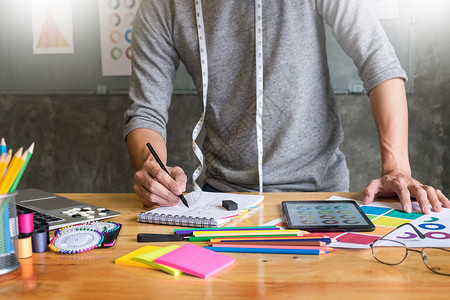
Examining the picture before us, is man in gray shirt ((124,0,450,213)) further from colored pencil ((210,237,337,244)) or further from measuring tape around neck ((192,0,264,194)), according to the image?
colored pencil ((210,237,337,244))

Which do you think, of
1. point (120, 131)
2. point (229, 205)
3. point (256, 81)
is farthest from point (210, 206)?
point (120, 131)

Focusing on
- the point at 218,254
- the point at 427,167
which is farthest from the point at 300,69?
the point at 427,167

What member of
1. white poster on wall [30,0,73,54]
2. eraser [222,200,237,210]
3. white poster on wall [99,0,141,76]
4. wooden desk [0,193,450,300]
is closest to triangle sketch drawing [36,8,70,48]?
white poster on wall [30,0,73,54]

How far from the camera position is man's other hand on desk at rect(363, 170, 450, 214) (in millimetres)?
1060

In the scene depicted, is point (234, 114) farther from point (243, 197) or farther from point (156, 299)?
point (156, 299)

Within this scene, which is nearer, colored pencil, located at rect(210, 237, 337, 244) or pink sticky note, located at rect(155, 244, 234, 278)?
pink sticky note, located at rect(155, 244, 234, 278)

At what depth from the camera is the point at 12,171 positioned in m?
0.71

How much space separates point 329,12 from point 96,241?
1.11 m

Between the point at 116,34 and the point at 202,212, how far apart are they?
5.75 feet

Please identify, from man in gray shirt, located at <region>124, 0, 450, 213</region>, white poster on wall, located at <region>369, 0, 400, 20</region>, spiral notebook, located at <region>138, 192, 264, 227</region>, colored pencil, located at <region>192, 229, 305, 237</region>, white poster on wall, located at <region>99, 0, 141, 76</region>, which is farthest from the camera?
white poster on wall, located at <region>99, 0, 141, 76</region>

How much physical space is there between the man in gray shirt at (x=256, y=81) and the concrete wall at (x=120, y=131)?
861 millimetres

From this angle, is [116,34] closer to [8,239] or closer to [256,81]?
[256,81]

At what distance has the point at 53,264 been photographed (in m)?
0.79

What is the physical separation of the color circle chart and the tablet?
0.8 inches
